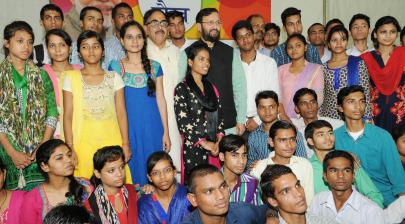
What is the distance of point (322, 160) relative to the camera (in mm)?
3631

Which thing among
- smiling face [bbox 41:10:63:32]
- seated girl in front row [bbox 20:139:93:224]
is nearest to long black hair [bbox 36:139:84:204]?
seated girl in front row [bbox 20:139:93:224]

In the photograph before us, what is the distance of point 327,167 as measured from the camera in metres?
3.26

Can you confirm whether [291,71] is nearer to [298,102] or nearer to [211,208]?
[298,102]

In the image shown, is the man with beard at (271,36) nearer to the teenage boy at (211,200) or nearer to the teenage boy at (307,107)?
the teenage boy at (307,107)

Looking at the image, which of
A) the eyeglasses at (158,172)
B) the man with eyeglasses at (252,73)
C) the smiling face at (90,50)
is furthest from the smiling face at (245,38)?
the eyeglasses at (158,172)

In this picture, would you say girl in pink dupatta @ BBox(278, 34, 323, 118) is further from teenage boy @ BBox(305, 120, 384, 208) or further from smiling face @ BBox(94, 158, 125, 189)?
smiling face @ BBox(94, 158, 125, 189)

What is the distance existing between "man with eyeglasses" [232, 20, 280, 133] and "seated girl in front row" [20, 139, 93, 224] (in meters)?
1.62

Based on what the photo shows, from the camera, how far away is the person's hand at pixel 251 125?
4270mm

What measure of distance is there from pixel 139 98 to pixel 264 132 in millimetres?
992

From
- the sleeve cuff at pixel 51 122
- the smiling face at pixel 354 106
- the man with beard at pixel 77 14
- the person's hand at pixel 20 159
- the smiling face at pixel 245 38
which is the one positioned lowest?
the person's hand at pixel 20 159

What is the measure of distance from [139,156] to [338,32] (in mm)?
1967

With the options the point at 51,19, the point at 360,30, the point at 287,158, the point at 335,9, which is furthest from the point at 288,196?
the point at 335,9

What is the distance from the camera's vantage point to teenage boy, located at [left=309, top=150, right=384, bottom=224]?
10.1 feet

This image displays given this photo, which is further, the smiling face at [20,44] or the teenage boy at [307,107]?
the teenage boy at [307,107]
